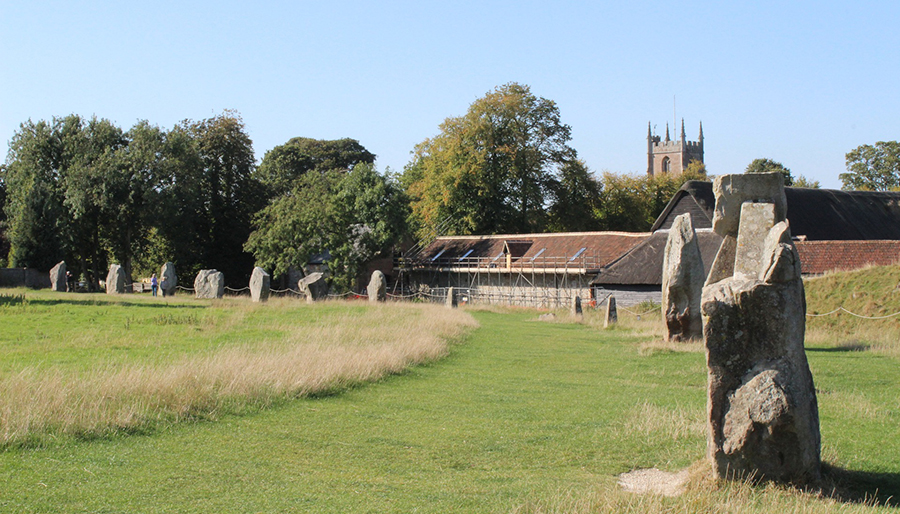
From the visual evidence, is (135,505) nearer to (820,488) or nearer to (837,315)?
(820,488)

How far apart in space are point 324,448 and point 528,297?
37.7 meters

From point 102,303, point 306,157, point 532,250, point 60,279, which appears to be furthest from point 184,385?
point 306,157

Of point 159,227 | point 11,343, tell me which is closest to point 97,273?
point 159,227

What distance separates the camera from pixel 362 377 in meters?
12.8

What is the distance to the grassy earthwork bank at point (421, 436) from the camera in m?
6.32

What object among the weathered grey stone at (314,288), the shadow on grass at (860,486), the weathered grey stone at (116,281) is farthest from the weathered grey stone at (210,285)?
the shadow on grass at (860,486)

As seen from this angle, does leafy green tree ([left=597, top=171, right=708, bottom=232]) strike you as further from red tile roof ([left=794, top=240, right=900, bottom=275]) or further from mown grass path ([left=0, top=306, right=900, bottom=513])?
mown grass path ([left=0, top=306, right=900, bottom=513])

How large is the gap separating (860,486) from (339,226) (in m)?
39.9

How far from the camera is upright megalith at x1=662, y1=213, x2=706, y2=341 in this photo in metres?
19.4

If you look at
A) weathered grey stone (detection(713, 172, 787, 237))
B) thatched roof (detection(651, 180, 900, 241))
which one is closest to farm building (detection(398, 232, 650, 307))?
thatched roof (detection(651, 180, 900, 241))

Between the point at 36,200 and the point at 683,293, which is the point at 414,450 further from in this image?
the point at 36,200

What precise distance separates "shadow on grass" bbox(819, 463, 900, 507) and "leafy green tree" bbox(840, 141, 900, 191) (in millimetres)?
68958

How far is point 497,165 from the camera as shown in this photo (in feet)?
169

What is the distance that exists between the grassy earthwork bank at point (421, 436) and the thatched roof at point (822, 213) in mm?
22441
